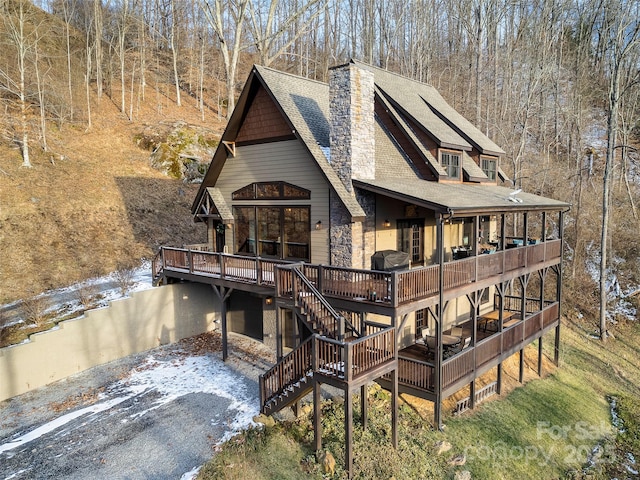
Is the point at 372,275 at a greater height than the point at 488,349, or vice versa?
the point at 372,275

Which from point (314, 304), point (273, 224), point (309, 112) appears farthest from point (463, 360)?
point (309, 112)

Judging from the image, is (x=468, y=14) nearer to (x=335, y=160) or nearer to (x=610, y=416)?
(x=335, y=160)

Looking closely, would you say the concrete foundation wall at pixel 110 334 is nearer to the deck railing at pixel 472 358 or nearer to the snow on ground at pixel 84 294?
the snow on ground at pixel 84 294

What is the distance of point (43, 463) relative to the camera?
9266mm

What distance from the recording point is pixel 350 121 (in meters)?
12.8

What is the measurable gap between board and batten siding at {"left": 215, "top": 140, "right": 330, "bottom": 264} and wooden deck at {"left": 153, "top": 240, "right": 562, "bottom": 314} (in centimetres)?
164

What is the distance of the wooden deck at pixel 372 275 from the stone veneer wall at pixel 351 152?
5.36ft

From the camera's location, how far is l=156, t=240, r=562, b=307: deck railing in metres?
10.6

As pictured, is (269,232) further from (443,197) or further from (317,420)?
(317,420)

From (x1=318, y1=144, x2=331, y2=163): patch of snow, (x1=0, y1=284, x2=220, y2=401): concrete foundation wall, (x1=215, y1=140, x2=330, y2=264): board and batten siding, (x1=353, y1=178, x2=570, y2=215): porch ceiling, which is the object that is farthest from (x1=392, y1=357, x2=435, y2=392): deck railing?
(x1=0, y1=284, x2=220, y2=401): concrete foundation wall

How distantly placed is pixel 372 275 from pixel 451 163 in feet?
26.6

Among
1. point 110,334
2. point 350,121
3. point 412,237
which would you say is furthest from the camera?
point 412,237

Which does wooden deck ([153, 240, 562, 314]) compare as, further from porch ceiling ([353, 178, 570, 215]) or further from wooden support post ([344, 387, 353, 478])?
wooden support post ([344, 387, 353, 478])

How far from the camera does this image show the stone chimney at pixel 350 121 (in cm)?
1281
